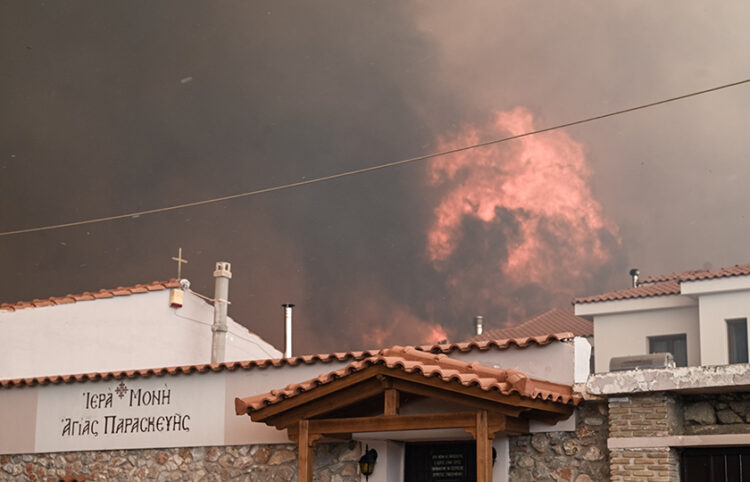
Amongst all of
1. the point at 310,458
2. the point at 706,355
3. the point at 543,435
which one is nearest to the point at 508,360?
the point at 543,435

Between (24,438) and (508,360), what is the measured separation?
295 inches

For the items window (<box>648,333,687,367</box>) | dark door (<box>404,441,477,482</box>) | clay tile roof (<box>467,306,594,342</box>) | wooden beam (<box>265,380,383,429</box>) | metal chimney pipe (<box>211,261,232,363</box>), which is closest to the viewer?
wooden beam (<box>265,380,383,429</box>)

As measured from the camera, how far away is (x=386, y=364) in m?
11.5

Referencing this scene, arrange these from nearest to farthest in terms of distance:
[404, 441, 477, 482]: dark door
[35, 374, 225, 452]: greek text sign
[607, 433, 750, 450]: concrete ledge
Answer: [607, 433, 750, 450]: concrete ledge → [404, 441, 477, 482]: dark door → [35, 374, 225, 452]: greek text sign

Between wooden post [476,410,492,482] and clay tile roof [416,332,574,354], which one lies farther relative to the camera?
clay tile roof [416,332,574,354]

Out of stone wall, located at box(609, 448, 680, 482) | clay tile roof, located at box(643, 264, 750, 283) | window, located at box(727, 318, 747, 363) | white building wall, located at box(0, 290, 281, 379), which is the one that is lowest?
stone wall, located at box(609, 448, 680, 482)

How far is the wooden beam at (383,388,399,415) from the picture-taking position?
11.8 m

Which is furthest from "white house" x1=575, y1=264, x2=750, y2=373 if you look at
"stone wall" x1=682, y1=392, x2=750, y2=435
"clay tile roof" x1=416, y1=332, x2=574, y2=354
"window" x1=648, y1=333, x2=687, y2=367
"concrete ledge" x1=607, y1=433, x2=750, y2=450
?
"concrete ledge" x1=607, y1=433, x2=750, y2=450

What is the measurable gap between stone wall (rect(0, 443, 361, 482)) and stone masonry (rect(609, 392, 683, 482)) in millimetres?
3391

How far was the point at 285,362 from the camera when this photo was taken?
13.6 meters

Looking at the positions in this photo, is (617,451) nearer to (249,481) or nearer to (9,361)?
(249,481)

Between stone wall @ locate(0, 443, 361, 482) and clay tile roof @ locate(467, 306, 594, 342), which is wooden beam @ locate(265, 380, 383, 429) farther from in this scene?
clay tile roof @ locate(467, 306, 594, 342)

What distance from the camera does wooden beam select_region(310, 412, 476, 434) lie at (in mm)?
→ 11359

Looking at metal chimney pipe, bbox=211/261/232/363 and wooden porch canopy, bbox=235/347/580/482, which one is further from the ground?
metal chimney pipe, bbox=211/261/232/363
